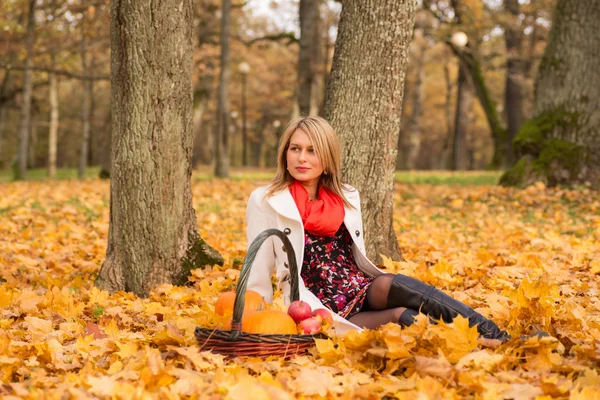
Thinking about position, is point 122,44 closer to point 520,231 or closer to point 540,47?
Result: point 520,231

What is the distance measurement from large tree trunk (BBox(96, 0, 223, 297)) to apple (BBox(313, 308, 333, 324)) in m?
1.82

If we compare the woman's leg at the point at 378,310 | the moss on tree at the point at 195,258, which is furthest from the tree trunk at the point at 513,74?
the woman's leg at the point at 378,310

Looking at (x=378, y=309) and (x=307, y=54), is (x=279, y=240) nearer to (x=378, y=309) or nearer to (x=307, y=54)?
(x=378, y=309)

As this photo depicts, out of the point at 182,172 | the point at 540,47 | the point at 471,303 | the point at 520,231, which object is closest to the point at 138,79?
the point at 182,172

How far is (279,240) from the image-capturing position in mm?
3520

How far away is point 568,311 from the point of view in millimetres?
3426

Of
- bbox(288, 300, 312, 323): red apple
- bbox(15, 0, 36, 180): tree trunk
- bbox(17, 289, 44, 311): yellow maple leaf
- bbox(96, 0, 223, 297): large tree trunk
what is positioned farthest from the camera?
bbox(15, 0, 36, 180): tree trunk

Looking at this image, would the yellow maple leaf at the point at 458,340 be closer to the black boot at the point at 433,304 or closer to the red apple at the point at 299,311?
the black boot at the point at 433,304

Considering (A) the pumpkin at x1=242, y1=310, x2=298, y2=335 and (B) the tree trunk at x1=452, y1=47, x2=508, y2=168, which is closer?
(A) the pumpkin at x1=242, y1=310, x2=298, y2=335

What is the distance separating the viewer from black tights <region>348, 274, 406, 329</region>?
3.28m

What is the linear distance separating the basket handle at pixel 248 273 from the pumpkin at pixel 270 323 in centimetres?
16

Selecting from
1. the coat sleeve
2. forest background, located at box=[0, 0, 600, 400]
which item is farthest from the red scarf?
forest background, located at box=[0, 0, 600, 400]

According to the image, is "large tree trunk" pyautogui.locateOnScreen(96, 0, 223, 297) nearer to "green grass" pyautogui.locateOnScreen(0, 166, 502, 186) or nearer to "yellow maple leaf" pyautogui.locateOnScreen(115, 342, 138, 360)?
"yellow maple leaf" pyautogui.locateOnScreen(115, 342, 138, 360)

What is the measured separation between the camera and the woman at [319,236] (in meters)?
3.39
